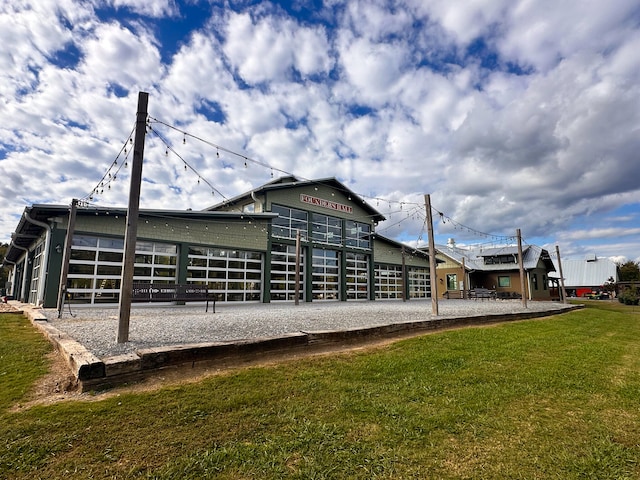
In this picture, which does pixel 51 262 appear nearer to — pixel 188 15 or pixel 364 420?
pixel 188 15

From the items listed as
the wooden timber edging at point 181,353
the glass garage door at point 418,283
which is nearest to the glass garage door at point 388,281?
the glass garage door at point 418,283

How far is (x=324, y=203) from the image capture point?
20.6 m

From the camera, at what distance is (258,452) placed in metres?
2.42

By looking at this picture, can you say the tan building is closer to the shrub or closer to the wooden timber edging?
the shrub

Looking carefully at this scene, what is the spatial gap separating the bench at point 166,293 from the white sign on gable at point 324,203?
9.75 meters

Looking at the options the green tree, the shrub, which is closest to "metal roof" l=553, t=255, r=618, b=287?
the green tree

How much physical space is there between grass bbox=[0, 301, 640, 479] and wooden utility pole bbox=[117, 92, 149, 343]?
1050 mm

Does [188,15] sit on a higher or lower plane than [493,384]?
higher

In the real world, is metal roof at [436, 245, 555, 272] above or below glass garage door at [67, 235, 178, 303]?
above

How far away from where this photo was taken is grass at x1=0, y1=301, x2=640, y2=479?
7.40ft

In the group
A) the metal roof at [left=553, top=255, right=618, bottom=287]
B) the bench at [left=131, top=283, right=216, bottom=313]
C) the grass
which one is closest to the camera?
the grass

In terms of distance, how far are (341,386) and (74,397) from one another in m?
2.66

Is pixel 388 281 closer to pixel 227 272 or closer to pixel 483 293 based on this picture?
pixel 483 293

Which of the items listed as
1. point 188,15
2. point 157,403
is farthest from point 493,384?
point 188,15
